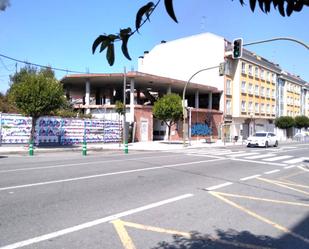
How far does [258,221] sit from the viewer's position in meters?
6.96

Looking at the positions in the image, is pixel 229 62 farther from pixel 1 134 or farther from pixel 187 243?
pixel 187 243

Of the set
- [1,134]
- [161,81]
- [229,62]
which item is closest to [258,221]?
[1,134]

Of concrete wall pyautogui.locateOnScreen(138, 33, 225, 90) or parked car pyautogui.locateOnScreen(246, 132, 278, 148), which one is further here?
concrete wall pyautogui.locateOnScreen(138, 33, 225, 90)

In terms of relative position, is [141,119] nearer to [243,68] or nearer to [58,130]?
[58,130]

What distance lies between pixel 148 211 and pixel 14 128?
22.3 metres

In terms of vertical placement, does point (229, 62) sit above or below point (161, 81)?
above

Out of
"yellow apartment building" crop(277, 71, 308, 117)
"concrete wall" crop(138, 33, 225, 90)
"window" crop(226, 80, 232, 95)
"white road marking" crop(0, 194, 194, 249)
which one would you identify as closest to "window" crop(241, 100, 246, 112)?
"window" crop(226, 80, 232, 95)

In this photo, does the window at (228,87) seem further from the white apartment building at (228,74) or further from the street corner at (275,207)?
the street corner at (275,207)

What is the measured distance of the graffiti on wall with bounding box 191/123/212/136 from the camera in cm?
4769

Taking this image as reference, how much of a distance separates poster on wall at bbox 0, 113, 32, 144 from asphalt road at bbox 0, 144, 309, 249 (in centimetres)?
1534

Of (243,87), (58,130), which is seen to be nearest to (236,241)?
(58,130)

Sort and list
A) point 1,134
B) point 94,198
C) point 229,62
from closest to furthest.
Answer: point 94,198
point 1,134
point 229,62

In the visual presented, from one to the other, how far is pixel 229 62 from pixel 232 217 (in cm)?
4990

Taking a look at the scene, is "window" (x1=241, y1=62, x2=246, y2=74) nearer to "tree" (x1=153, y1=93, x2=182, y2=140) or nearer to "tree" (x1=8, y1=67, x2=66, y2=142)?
"tree" (x1=153, y1=93, x2=182, y2=140)
